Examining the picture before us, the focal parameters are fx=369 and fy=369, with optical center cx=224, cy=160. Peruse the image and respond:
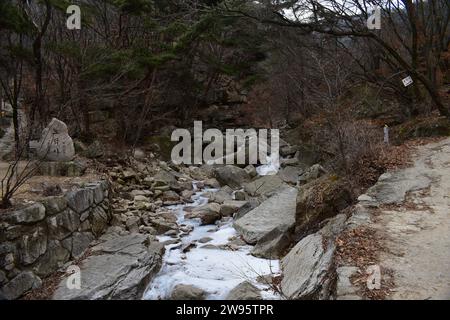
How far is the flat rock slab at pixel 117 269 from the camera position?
191 inches

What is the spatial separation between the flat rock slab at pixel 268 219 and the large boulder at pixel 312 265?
0.95 metres

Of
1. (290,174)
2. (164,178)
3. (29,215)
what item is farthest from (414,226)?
(290,174)

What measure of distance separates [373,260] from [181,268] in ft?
10.1

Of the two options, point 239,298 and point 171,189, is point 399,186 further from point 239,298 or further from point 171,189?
point 171,189

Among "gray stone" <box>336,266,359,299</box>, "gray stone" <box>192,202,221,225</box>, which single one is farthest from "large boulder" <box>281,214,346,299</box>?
"gray stone" <box>192,202,221,225</box>

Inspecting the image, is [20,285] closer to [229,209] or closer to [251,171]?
[229,209]

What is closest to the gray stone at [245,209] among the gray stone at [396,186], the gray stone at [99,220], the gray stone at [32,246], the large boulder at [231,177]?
the large boulder at [231,177]

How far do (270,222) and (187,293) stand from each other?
8.11 feet

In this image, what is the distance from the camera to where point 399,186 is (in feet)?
19.5

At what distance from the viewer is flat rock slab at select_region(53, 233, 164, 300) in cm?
484

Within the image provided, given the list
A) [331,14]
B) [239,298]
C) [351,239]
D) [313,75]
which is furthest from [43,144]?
[313,75]

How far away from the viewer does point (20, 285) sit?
477cm

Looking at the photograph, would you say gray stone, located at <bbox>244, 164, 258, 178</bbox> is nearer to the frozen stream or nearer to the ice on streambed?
the ice on streambed

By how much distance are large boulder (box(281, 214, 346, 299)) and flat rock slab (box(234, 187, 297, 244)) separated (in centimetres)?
95
